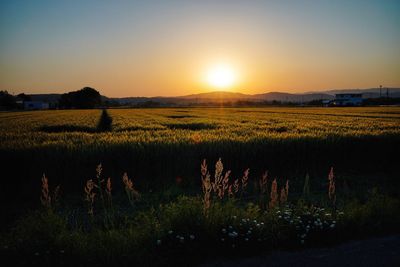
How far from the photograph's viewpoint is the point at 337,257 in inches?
216

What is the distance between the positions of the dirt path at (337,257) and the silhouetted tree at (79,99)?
126 meters

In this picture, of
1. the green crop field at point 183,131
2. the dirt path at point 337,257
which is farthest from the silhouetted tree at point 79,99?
the dirt path at point 337,257

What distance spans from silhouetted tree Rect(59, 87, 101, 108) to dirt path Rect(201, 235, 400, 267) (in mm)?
126089

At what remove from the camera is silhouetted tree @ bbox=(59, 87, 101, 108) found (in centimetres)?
12371

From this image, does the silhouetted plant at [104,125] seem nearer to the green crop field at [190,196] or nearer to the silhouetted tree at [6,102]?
the green crop field at [190,196]

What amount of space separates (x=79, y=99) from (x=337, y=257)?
12724 cm

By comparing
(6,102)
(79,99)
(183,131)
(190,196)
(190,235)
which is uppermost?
(79,99)

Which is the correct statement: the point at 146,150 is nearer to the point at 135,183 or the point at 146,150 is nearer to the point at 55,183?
the point at 135,183

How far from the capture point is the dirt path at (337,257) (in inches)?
206

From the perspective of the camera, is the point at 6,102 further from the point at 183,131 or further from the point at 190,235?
the point at 190,235

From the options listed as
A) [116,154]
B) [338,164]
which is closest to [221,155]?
[116,154]

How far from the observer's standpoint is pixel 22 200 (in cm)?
995

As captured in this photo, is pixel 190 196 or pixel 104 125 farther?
pixel 104 125

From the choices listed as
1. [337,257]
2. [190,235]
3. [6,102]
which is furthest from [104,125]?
[6,102]
